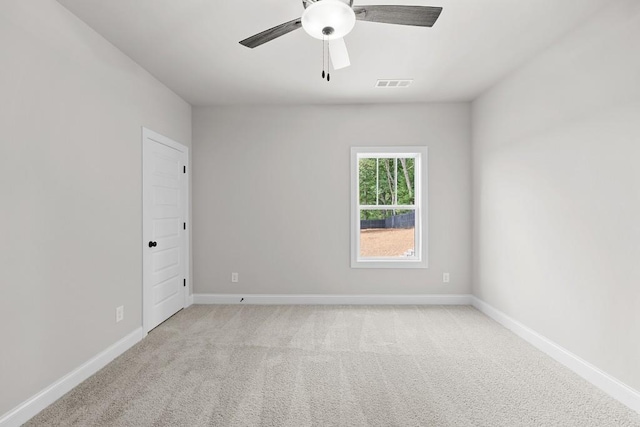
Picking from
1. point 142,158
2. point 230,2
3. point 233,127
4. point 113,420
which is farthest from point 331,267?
point 230,2

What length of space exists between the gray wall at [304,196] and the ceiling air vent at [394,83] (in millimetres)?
662

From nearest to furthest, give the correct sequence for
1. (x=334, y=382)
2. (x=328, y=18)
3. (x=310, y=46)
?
(x=328, y=18)
(x=334, y=382)
(x=310, y=46)

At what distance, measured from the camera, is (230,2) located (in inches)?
89.4

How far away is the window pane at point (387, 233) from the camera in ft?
15.3

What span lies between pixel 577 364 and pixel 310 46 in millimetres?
3308

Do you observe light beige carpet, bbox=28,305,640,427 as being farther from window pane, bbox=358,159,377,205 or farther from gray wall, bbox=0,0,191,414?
window pane, bbox=358,159,377,205

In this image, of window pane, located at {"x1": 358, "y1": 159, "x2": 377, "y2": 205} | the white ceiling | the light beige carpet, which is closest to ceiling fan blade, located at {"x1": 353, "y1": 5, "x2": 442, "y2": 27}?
the white ceiling

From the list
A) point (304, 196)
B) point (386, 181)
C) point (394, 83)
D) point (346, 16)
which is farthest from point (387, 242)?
point (346, 16)

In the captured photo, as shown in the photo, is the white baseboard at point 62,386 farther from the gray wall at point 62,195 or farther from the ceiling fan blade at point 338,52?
the ceiling fan blade at point 338,52

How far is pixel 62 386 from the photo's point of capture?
2.30 meters

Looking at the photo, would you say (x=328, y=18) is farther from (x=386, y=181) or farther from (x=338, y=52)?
(x=386, y=181)

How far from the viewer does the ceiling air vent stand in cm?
368

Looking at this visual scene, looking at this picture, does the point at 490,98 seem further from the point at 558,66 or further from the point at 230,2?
the point at 230,2

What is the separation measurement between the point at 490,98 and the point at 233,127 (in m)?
3.17
